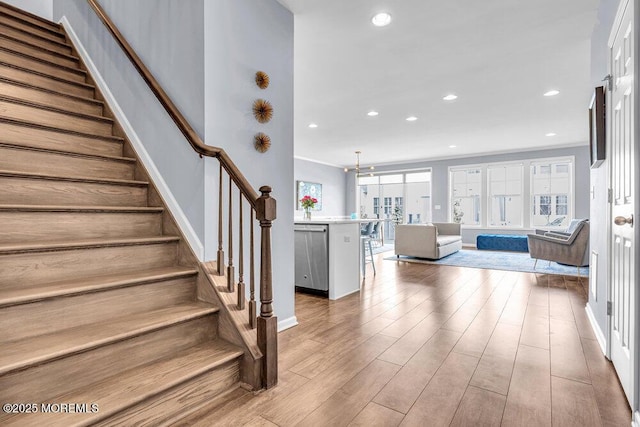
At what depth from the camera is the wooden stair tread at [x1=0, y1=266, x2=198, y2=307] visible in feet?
4.76

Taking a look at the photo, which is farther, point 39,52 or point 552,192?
point 552,192

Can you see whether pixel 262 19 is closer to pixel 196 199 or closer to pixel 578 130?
pixel 196 199

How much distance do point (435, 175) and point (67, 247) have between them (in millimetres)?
9557

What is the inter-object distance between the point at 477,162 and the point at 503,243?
2435mm

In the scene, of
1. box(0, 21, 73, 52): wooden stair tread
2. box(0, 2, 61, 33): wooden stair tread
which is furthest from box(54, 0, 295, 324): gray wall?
box(0, 2, 61, 33): wooden stair tread

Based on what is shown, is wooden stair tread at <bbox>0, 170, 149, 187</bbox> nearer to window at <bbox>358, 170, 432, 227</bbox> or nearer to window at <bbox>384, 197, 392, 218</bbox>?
window at <bbox>358, 170, 432, 227</bbox>

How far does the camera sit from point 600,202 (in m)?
2.59

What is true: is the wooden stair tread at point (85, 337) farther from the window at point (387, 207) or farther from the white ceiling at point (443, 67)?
the window at point (387, 207)

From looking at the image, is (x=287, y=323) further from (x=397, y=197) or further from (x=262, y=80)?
(x=397, y=197)

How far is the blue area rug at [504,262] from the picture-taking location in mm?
5473

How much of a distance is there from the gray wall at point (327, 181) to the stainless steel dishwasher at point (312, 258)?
5367mm

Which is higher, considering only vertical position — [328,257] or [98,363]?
[328,257]

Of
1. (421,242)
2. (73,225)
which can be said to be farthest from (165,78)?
(421,242)

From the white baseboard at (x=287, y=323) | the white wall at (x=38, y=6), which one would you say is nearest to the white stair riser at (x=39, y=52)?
the white wall at (x=38, y=6)
